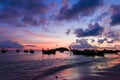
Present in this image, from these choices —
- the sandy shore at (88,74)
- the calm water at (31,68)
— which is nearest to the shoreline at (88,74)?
the sandy shore at (88,74)

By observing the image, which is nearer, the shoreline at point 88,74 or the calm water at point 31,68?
the shoreline at point 88,74

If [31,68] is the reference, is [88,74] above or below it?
below

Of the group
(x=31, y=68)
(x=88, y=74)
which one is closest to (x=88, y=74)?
(x=88, y=74)

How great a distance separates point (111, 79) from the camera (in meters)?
23.0

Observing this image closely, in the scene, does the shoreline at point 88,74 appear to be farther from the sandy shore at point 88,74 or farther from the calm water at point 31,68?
the calm water at point 31,68

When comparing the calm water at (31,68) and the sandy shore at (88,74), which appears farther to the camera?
the calm water at (31,68)

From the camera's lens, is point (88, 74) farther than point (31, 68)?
No

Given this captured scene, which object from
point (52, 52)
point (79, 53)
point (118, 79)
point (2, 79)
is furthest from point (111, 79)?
point (52, 52)

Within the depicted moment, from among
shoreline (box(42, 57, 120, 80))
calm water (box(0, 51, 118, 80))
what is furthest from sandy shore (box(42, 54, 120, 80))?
calm water (box(0, 51, 118, 80))

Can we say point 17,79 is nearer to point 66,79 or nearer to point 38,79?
point 38,79

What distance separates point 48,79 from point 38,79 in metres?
1.49

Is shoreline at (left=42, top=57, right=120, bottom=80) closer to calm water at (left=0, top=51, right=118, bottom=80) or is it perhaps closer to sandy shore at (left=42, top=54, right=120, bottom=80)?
sandy shore at (left=42, top=54, right=120, bottom=80)

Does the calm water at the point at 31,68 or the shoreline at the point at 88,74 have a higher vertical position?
the calm water at the point at 31,68

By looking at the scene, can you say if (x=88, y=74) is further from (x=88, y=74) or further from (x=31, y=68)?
(x=31, y=68)
